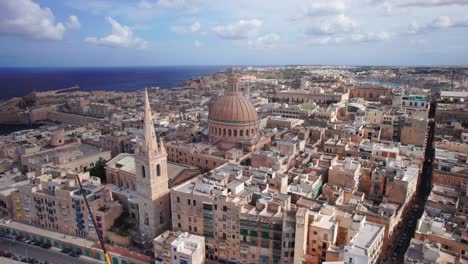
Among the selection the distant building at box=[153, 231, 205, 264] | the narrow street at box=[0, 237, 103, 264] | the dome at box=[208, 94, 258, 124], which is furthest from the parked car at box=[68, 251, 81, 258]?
the dome at box=[208, 94, 258, 124]

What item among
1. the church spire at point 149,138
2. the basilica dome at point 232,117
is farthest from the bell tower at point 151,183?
the basilica dome at point 232,117

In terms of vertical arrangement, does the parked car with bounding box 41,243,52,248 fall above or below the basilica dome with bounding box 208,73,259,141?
below

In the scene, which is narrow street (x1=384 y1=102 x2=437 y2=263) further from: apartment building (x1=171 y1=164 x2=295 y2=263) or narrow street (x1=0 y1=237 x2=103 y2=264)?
narrow street (x1=0 y1=237 x2=103 y2=264)

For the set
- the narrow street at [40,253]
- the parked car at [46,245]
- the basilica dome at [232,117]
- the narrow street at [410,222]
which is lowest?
the narrow street at [40,253]

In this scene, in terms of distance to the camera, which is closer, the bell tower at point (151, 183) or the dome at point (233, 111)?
the bell tower at point (151, 183)

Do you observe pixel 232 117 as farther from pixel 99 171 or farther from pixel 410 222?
pixel 410 222

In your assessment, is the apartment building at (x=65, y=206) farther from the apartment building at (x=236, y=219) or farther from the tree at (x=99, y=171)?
the apartment building at (x=236, y=219)

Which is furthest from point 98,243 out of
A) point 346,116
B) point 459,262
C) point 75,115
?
point 75,115

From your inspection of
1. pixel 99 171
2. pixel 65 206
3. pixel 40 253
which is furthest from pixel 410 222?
pixel 99 171
